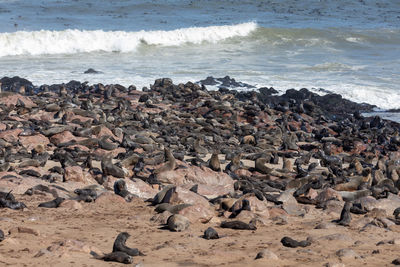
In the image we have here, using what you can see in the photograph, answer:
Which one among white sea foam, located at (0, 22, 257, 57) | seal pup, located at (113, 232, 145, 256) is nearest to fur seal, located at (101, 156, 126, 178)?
seal pup, located at (113, 232, 145, 256)

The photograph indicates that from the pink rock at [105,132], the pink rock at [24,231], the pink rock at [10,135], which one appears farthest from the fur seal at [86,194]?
the pink rock at [105,132]

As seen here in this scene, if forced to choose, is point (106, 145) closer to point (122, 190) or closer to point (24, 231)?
point (122, 190)

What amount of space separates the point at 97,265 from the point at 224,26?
3163cm

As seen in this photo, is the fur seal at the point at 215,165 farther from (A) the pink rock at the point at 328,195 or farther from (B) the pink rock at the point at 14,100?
(B) the pink rock at the point at 14,100

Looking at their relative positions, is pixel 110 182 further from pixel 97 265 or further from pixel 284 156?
pixel 284 156

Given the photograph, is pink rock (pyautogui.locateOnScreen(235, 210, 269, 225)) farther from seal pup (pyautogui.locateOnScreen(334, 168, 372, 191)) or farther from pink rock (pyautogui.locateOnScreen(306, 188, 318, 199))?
seal pup (pyautogui.locateOnScreen(334, 168, 372, 191))

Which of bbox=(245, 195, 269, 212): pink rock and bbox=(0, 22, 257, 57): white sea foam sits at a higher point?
bbox=(0, 22, 257, 57): white sea foam

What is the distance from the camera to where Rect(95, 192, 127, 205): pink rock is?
8.11 metres

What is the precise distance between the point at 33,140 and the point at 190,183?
10.9ft

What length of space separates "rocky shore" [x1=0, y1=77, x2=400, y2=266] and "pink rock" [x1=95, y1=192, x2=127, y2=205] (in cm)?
1

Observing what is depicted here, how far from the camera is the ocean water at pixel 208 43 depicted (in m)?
22.7

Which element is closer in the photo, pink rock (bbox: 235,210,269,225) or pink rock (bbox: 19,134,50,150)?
pink rock (bbox: 235,210,269,225)

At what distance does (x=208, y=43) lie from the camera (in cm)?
3338

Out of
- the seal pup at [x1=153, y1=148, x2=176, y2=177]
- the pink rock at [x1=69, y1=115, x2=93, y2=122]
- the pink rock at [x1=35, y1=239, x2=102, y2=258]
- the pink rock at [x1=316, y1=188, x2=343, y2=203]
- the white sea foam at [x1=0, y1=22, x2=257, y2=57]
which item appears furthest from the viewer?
the white sea foam at [x1=0, y1=22, x2=257, y2=57]
